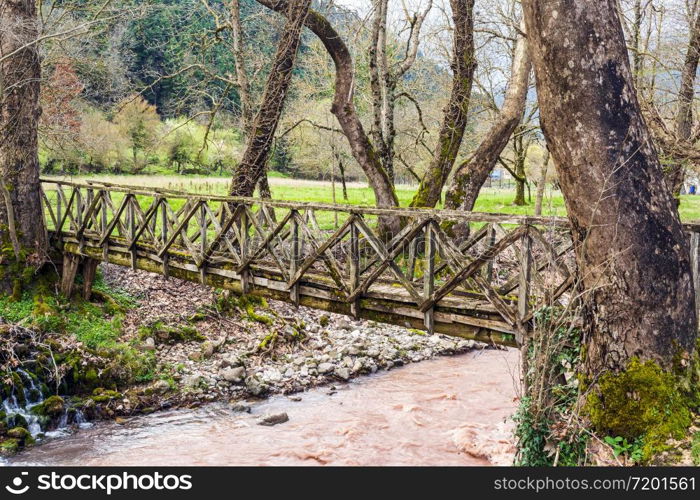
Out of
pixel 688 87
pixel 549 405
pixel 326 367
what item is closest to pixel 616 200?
pixel 549 405

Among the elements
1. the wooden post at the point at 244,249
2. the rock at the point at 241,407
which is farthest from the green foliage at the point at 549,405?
the rock at the point at 241,407

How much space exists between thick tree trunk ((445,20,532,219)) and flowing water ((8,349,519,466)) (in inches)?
134

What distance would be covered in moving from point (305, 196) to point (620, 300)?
22598mm

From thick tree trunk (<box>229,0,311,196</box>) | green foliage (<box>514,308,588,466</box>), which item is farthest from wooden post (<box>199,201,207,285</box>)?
green foliage (<box>514,308,588,466</box>)

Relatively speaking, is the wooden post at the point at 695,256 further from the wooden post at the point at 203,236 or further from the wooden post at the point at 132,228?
the wooden post at the point at 132,228

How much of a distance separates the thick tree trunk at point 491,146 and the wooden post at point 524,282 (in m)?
5.47

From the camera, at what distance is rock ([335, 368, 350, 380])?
11383 mm

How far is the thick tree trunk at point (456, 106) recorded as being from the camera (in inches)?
463

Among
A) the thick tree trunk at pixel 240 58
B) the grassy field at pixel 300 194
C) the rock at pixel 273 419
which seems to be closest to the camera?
the rock at pixel 273 419

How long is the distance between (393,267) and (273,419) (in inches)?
146

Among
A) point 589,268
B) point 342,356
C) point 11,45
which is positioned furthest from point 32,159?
point 589,268

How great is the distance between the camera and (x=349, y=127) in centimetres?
1224

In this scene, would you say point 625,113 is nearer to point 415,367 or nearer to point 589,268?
point 589,268

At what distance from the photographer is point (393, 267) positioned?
6.96 meters
